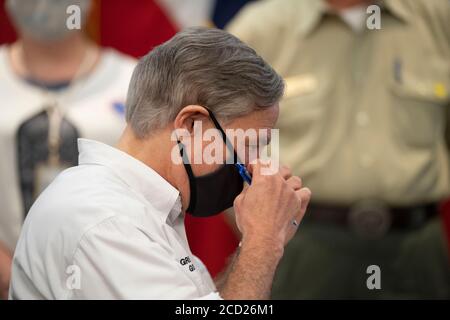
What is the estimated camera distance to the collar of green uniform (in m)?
3.36

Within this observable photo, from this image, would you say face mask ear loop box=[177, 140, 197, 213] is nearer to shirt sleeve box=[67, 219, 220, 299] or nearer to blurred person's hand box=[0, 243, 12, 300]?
shirt sleeve box=[67, 219, 220, 299]

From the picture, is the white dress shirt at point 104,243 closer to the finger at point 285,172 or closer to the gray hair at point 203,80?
the gray hair at point 203,80

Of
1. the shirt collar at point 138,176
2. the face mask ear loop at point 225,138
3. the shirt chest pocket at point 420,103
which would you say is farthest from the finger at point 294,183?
the shirt chest pocket at point 420,103

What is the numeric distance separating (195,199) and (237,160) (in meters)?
0.12

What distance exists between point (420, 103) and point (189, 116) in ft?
5.61

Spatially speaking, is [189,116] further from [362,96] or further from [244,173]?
[362,96]

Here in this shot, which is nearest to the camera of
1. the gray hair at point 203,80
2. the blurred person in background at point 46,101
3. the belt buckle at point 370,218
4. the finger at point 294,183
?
the gray hair at point 203,80

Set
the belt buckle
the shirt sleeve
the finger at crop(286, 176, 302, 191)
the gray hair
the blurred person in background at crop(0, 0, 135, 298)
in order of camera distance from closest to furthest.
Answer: the shirt sleeve, the gray hair, the finger at crop(286, 176, 302, 191), the blurred person in background at crop(0, 0, 135, 298), the belt buckle

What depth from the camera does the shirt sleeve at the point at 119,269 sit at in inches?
64.6

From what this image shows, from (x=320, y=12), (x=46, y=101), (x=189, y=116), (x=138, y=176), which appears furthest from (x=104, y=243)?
(x=320, y=12)

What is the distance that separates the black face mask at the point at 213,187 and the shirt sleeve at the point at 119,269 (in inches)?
10.5

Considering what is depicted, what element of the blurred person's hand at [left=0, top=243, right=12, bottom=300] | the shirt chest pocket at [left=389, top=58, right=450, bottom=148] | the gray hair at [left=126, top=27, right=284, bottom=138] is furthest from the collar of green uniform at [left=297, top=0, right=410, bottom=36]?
the gray hair at [left=126, top=27, right=284, bottom=138]

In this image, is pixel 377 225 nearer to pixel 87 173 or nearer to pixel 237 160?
pixel 237 160

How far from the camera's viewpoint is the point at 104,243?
165cm
